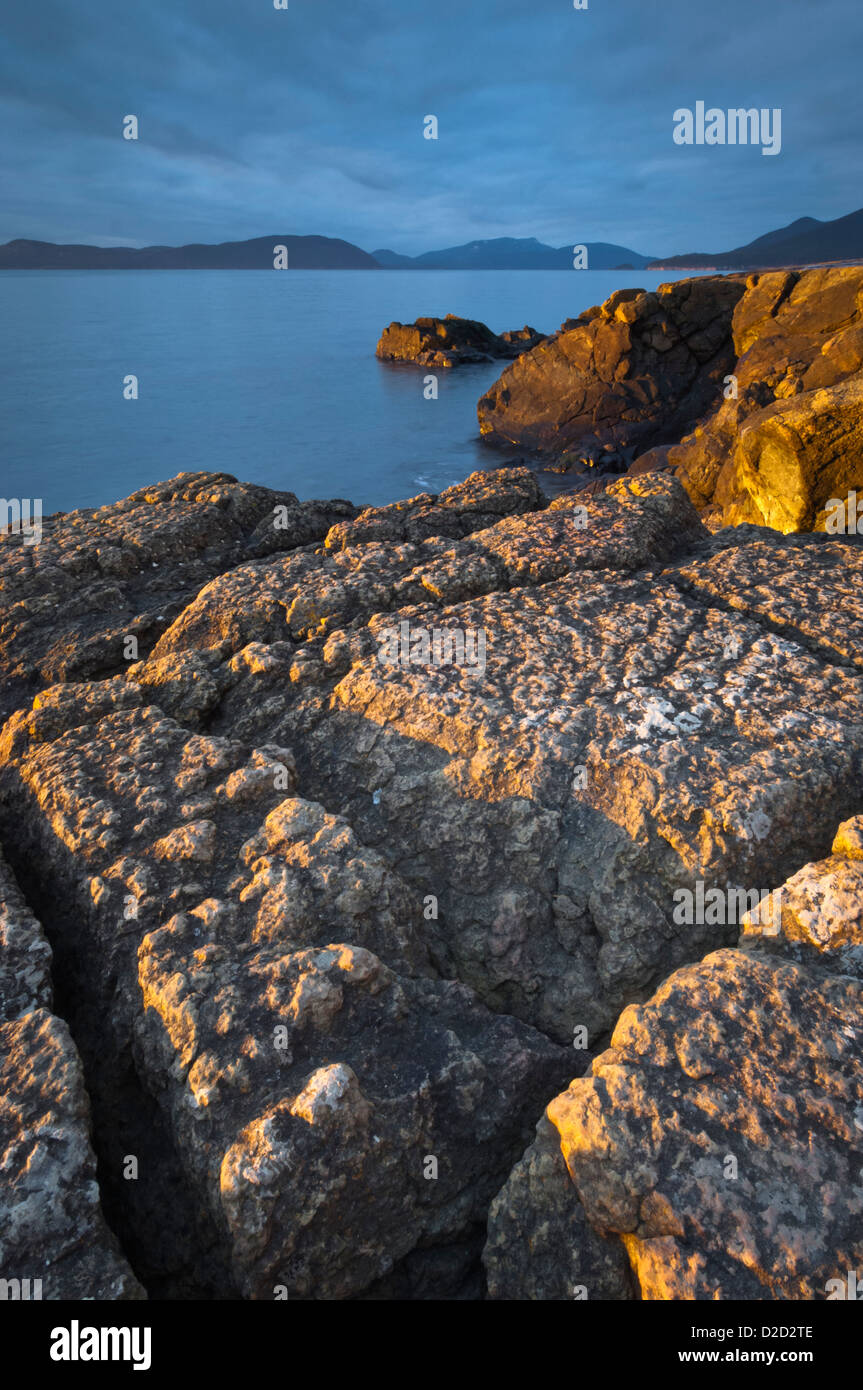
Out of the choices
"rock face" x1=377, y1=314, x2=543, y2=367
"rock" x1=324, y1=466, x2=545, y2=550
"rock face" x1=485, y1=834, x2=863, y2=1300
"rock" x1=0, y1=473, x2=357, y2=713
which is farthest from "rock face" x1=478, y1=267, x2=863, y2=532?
"rock face" x1=377, y1=314, x2=543, y2=367

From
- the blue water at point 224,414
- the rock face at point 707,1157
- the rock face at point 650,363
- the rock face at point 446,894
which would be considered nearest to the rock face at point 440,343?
the blue water at point 224,414

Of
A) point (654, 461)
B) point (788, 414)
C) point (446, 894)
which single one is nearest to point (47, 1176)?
point (446, 894)

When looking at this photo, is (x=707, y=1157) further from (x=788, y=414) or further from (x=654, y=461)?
(x=654, y=461)

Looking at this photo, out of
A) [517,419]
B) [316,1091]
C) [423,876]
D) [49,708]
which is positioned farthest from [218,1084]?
[517,419]

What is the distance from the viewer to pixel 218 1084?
248 cm

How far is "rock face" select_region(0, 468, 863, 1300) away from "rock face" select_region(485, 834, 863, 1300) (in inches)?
0.4

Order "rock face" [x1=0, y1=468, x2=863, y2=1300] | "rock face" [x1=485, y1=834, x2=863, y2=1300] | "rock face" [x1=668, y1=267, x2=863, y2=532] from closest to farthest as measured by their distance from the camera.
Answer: "rock face" [x1=485, y1=834, x2=863, y2=1300] → "rock face" [x1=0, y1=468, x2=863, y2=1300] → "rock face" [x1=668, y1=267, x2=863, y2=532]

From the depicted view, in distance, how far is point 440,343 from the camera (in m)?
78.8

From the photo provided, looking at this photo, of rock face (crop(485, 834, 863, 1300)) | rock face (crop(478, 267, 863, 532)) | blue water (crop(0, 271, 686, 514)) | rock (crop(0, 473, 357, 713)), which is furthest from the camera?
blue water (crop(0, 271, 686, 514))

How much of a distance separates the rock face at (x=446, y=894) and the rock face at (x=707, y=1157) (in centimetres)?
1

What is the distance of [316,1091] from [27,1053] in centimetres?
101

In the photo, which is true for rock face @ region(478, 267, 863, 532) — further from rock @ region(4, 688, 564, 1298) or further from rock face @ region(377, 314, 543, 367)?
rock face @ region(377, 314, 543, 367)

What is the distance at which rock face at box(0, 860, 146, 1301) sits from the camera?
209 centimetres

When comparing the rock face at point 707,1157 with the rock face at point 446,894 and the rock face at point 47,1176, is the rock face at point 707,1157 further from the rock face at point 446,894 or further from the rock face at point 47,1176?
the rock face at point 47,1176
